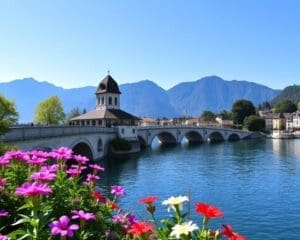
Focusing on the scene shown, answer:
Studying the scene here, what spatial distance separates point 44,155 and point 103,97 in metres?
76.5

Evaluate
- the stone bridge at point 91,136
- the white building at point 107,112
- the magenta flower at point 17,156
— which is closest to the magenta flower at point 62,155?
the magenta flower at point 17,156

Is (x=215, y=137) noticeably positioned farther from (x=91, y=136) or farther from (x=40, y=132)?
(x=40, y=132)

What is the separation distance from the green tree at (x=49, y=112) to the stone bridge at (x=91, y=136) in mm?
14658

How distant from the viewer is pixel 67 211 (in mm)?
4836

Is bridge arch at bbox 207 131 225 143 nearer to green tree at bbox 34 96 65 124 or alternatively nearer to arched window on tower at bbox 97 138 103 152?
green tree at bbox 34 96 65 124

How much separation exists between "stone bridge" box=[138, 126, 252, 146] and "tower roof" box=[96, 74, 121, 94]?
12.1m

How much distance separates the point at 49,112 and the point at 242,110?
82.6 m

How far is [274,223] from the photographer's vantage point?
80.4ft

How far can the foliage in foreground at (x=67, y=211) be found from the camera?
12.4ft

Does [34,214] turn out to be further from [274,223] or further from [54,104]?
[54,104]

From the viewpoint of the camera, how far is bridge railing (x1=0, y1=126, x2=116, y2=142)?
33.2 meters

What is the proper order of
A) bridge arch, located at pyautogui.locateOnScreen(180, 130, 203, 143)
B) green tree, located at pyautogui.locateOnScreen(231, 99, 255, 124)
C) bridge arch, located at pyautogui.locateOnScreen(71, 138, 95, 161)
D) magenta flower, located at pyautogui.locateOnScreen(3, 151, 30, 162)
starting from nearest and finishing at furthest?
magenta flower, located at pyautogui.locateOnScreen(3, 151, 30, 162) → bridge arch, located at pyautogui.locateOnScreen(71, 138, 95, 161) → bridge arch, located at pyautogui.locateOnScreen(180, 130, 203, 143) → green tree, located at pyautogui.locateOnScreen(231, 99, 255, 124)

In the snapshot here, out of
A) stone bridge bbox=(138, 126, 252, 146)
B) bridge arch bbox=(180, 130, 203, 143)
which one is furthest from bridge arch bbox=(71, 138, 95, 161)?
bridge arch bbox=(180, 130, 203, 143)

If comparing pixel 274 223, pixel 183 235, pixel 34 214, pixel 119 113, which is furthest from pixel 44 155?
pixel 119 113
